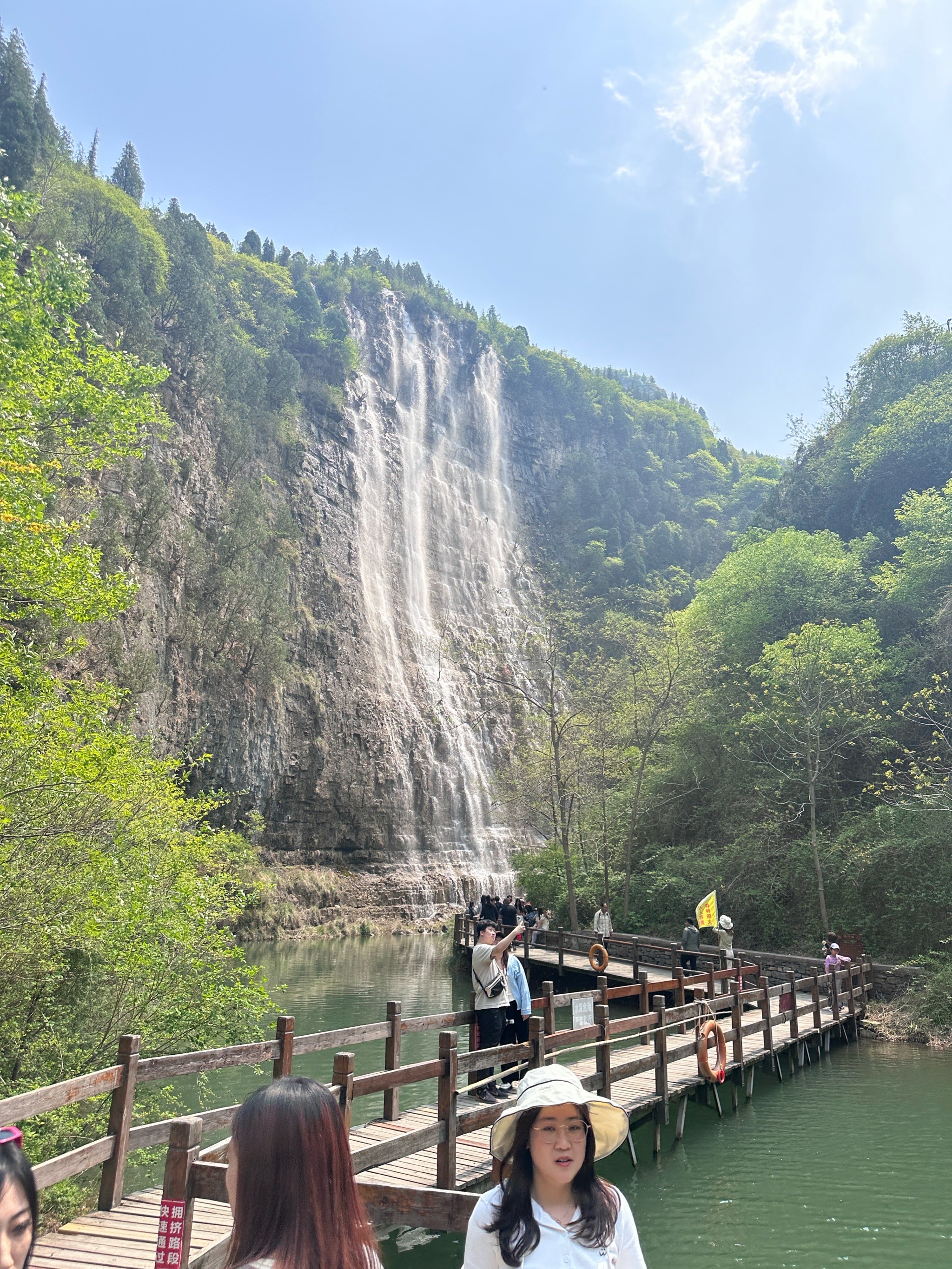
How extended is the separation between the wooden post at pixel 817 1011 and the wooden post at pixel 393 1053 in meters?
9.25

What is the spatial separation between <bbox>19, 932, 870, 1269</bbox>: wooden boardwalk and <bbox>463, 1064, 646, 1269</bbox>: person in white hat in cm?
49

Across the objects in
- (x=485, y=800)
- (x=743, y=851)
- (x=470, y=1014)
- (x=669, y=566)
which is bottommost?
(x=470, y=1014)

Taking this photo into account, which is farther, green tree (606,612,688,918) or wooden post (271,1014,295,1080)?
green tree (606,612,688,918)

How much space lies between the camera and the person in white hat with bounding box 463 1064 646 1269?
2354 mm

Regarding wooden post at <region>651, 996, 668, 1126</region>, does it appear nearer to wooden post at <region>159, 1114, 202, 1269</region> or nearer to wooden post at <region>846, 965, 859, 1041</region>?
wooden post at <region>159, 1114, 202, 1269</region>

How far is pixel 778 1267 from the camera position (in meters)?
6.39

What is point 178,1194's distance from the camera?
11.2 feet

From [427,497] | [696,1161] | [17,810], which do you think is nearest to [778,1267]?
[696,1161]

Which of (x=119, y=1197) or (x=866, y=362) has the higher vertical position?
(x=866, y=362)

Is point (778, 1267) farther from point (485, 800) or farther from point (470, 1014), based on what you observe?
point (485, 800)

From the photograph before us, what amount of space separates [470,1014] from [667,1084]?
320cm

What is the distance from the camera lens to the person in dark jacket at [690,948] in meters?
16.9

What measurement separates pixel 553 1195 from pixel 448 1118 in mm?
4125

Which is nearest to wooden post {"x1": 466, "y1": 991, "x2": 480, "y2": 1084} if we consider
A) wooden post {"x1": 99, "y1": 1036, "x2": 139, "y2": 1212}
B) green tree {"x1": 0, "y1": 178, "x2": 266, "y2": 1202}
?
green tree {"x1": 0, "y1": 178, "x2": 266, "y2": 1202}
